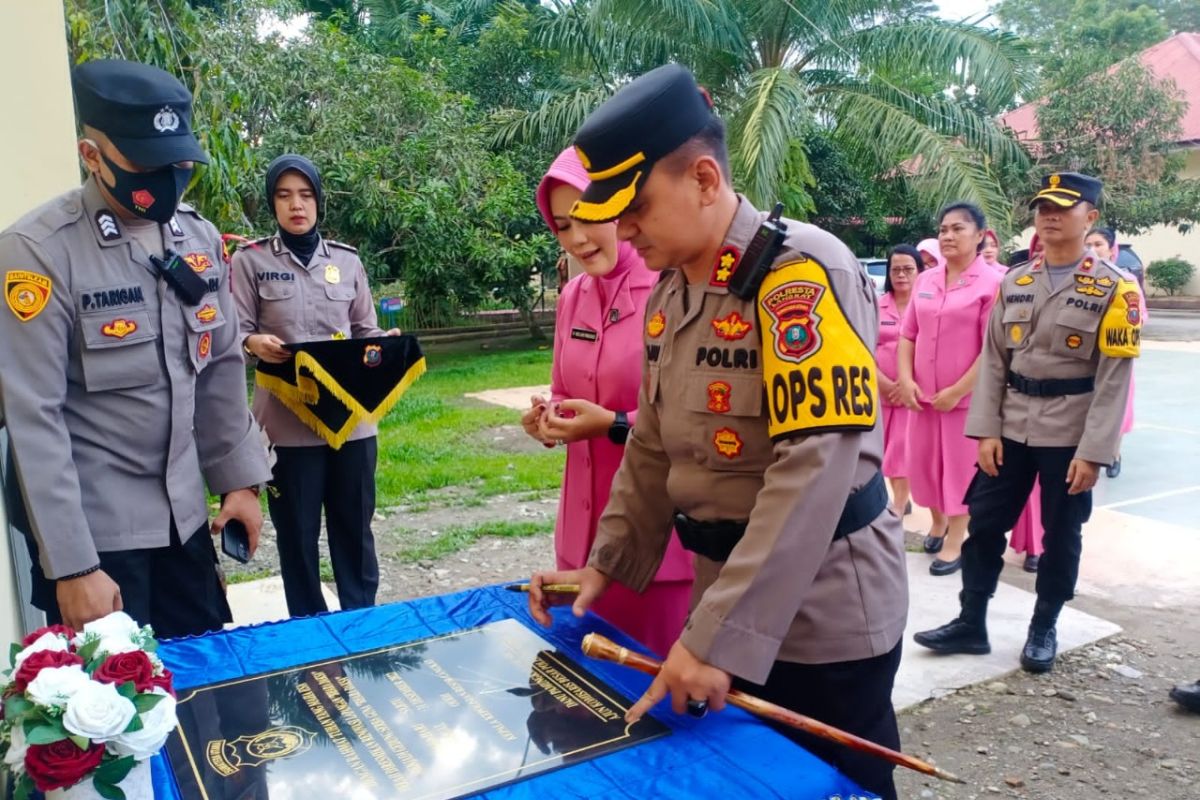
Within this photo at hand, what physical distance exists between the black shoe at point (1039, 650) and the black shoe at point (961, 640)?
0.15 m

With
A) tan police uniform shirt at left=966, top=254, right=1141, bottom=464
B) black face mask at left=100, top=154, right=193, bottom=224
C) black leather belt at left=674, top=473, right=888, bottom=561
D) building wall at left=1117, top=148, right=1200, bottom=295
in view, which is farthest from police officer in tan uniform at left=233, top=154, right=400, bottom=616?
building wall at left=1117, top=148, right=1200, bottom=295

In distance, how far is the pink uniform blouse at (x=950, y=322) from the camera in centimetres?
441

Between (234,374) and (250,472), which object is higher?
(234,374)

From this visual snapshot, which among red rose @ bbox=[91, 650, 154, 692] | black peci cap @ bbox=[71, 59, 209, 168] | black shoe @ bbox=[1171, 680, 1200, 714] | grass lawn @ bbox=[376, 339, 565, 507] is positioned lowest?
black shoe @ bbox=[1171, 680, 1200, 714]

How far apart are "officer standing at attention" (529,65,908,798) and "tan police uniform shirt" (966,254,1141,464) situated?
6.65ft

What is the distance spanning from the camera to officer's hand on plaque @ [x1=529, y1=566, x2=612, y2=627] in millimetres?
1801

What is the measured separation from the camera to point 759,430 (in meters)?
1.49

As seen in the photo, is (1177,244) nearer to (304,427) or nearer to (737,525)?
(304,427)

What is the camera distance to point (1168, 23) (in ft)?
118

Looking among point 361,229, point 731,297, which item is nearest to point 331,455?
point 731,297

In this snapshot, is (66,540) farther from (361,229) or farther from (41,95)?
(361,229)

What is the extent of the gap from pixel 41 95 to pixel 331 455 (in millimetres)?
1450

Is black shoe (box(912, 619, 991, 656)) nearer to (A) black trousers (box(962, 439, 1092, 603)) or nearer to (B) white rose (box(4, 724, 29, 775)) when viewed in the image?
(A) black trousers (box(962, 439, 1092, 603))

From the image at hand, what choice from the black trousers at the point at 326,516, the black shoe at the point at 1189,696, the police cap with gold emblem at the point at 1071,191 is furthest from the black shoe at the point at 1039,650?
the black trousers at the point at 326,516
